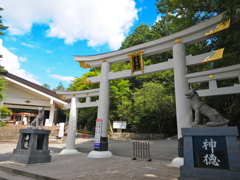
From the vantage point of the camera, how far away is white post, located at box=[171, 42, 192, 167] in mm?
5527

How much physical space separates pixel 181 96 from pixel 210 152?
2.62 meters

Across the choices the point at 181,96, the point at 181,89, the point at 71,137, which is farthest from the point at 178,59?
the point at 71,137

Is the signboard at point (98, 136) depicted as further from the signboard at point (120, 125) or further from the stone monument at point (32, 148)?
the signboard at point (120, 125)

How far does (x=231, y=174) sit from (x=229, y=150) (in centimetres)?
44

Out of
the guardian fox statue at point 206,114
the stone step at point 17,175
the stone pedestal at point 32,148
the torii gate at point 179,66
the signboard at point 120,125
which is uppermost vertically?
the torii gate at point 179,66

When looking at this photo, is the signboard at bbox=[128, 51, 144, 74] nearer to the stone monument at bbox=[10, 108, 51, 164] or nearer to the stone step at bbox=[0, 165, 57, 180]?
the stone monument at bbox=[10, 108, 51, 164]

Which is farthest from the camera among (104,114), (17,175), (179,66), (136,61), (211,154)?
(104,114)

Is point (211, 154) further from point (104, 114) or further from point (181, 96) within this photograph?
point (104, 114)

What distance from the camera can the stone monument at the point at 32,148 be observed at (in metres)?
6.13

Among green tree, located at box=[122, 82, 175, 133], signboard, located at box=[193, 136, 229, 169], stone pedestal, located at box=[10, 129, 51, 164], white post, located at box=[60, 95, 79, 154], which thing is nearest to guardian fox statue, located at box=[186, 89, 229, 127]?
signboard, located at box=[193, 136, 229, 169]

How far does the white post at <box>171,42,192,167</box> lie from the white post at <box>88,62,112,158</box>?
10.8 ft

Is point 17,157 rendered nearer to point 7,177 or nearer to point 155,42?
point 7,177

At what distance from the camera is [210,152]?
342 cm

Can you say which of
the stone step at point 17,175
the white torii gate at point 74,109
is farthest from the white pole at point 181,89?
the stone step at point 17,175
